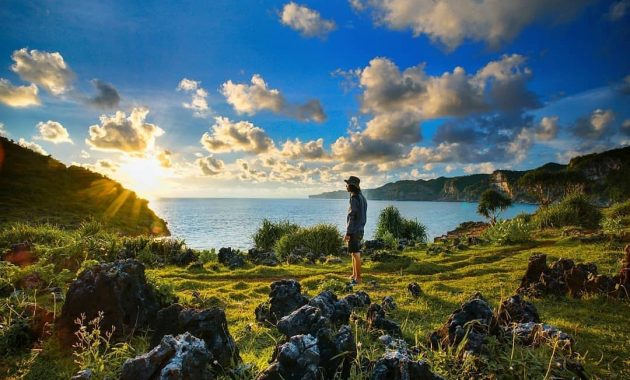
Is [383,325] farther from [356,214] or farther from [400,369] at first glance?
[356,214]

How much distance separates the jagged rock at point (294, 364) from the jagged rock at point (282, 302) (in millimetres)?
3352

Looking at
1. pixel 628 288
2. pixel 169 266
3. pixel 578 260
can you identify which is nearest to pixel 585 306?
pixel 628 288

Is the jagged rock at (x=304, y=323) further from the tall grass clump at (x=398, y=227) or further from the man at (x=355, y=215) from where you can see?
the tall grass clump at (x=398, y=227)

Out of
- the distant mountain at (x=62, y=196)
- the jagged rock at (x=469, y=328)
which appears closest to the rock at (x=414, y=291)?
the jagged rock at (x=469, y=328)

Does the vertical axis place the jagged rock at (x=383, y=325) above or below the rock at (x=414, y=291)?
above

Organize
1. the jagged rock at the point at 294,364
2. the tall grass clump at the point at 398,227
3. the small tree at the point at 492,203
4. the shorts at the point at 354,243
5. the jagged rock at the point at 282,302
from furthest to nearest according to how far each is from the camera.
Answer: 1. the small tree at the point at 492,203
2. the tall grass clump at the point at 398,227
3. the shorts at the point at 354,243
4. the jagged rock at the point at 282,302
5. the jagged rock at the point at 294,364

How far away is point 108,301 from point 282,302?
3000 millimetres

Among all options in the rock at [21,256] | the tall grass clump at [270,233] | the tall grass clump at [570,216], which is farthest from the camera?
the tall grass clump at [270,233]

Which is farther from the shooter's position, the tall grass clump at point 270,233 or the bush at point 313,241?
the tall grass clump at point 270,233

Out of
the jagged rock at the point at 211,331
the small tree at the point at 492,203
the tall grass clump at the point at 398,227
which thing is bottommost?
the tall grass clump at the point at 398,227

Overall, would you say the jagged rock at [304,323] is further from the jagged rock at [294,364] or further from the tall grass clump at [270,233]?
the tall grass clump at [270,233]

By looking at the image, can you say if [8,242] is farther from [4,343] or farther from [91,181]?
[91,181]

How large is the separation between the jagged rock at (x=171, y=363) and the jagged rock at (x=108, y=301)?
218cm

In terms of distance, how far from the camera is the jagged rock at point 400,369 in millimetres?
3275
